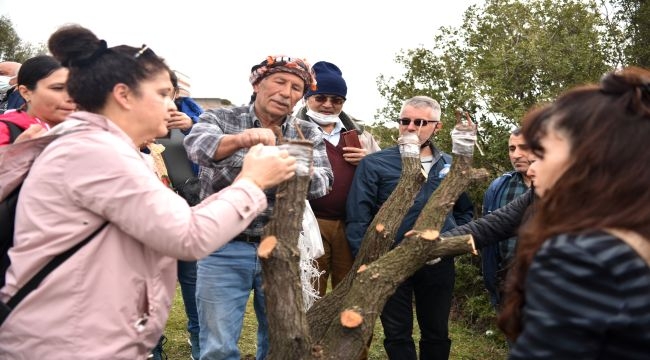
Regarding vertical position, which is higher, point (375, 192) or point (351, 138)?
point (351, 138)

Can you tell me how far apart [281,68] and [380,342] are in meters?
3.33

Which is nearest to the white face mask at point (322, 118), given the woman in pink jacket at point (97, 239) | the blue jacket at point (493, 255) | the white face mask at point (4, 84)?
the blue jacket at point (493, 255)

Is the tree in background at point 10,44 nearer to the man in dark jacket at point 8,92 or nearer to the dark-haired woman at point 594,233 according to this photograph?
the man in dark jacket at point 8,92

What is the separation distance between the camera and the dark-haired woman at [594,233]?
1247mm

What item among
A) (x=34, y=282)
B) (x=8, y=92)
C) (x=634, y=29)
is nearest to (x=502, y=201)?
(x=34, y=282)

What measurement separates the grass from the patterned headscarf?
264 centimetres

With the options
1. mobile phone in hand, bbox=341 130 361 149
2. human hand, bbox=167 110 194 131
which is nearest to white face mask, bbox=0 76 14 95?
human hand, bbox=167 110 194 131

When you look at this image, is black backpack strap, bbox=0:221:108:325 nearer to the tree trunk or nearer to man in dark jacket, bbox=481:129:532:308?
the tree trunk

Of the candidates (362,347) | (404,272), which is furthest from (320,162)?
(362,347)

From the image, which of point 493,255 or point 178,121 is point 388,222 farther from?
point 178,121

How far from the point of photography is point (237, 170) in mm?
2992

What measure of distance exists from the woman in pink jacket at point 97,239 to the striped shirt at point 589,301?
3.13 ft

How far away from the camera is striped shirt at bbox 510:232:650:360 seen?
4.08 feet

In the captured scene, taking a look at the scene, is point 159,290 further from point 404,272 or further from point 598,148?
point 598,148
